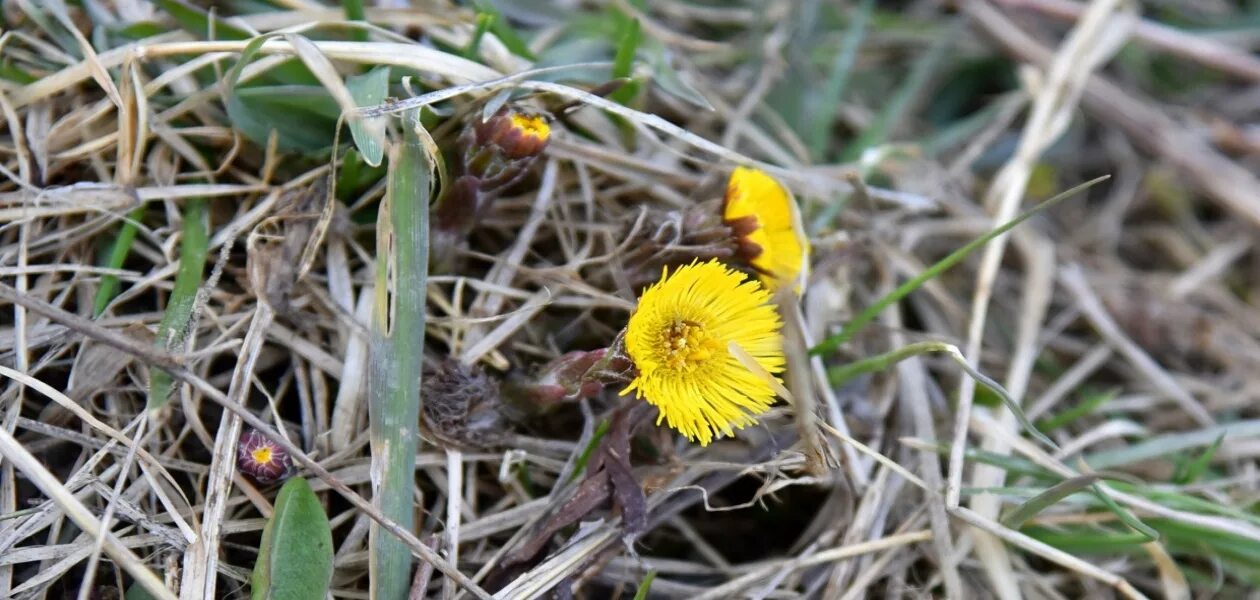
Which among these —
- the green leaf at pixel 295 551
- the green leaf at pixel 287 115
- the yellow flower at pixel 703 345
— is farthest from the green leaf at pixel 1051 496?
the green leaf at pixel 287 115

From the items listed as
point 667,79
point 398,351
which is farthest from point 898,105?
point 398,351

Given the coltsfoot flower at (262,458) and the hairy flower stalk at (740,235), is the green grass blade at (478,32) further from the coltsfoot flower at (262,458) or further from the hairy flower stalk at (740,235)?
the coltsfoot flower at (262,458)

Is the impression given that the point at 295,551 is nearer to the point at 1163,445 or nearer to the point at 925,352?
the point at 925,352

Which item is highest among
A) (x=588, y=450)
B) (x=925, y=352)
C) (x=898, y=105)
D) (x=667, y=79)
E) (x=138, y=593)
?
(x=667, y=79)

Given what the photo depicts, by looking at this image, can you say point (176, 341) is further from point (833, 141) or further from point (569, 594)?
point (833, 141)

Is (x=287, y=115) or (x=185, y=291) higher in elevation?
(x=287, y=115)

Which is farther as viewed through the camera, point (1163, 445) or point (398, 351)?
point (1163, 445)

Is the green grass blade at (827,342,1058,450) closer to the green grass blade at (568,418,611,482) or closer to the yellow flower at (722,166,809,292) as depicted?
the yellow flower at (722,166,809,292)
